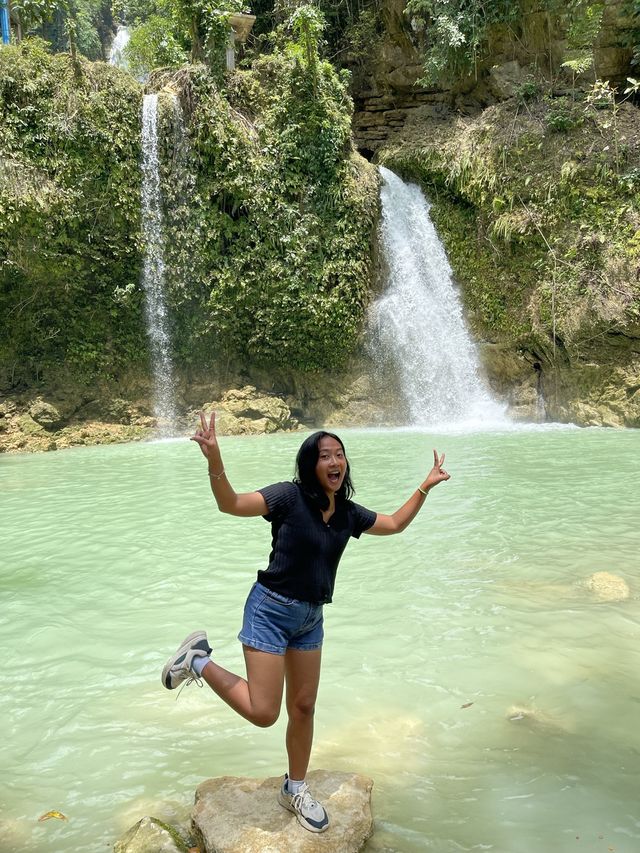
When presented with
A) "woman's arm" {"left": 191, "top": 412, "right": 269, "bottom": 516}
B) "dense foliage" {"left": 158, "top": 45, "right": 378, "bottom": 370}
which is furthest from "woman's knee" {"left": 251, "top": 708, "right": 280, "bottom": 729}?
"dense foliage" {"left": 158, "top": 45, "right": 378, "bottom": 370}

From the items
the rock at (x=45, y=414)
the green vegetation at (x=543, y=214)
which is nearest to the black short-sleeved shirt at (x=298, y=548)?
the green vegetation at (x=543, y=214)

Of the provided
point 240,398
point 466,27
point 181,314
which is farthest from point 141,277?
point 466,27

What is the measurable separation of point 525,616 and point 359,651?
3.90 feet

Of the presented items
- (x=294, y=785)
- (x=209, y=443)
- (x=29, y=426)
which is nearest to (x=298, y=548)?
(x=209, y=443)

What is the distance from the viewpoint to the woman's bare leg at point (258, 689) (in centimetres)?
247

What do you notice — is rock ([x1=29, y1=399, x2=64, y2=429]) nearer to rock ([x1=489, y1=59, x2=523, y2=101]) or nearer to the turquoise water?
the turquoise water

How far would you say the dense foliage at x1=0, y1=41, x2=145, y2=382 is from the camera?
15219 mm

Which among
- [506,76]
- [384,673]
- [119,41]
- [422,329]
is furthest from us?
[119,41]

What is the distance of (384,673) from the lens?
12.5ft

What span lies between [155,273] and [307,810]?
16289mm

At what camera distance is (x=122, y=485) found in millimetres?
9844

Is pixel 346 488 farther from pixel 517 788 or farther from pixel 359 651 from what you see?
pixel 359 651

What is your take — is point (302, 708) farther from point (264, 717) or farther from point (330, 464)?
point (330, 464)

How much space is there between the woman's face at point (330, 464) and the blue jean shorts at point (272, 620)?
46 centimetres
